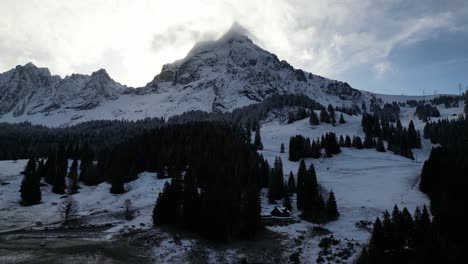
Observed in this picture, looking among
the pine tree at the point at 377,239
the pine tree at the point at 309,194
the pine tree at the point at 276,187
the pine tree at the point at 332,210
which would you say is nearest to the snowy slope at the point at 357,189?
the pine tree at the point at 332,210

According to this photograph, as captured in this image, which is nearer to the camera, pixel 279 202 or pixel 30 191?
pixel 30 191

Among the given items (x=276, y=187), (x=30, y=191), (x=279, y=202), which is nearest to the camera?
→ (x=30, y=191)

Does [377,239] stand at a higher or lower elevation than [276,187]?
lower

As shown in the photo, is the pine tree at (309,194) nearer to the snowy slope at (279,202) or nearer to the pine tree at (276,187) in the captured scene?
the snowy slope at (279,202)

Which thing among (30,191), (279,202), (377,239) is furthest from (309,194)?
(30,191)

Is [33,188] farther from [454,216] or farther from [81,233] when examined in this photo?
[454,216]

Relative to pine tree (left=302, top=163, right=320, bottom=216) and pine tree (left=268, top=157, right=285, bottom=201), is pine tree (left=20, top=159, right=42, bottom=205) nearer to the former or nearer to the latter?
pine tree (left=268, top=157, right=285, bottom=201)

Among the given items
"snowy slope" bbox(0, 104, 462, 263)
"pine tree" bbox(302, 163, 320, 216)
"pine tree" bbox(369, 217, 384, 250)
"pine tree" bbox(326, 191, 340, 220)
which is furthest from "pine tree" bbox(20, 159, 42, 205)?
"pine tree" bbox(369, 217, 384, 250)

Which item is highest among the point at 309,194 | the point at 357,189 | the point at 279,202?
the point at 309,194

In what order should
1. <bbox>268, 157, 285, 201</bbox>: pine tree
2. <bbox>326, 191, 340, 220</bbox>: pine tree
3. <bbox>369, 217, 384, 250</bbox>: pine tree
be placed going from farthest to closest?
<bbox>268, 157, 285, 201</bbox>: pine tree → <bbox>326, 191, 340, 220</bbox>: pine tree → <bbox>369, 217, 384, 250</bbox>: pine tree

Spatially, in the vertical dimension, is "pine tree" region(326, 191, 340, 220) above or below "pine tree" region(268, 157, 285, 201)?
below

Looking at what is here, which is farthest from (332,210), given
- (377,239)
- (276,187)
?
(276,187)

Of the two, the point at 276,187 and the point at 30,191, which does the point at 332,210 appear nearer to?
the point at 276,187

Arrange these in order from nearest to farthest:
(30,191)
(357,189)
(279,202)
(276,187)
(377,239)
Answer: (377,239) < (30,191) < (279,202) < (276,187) < (357,189)
